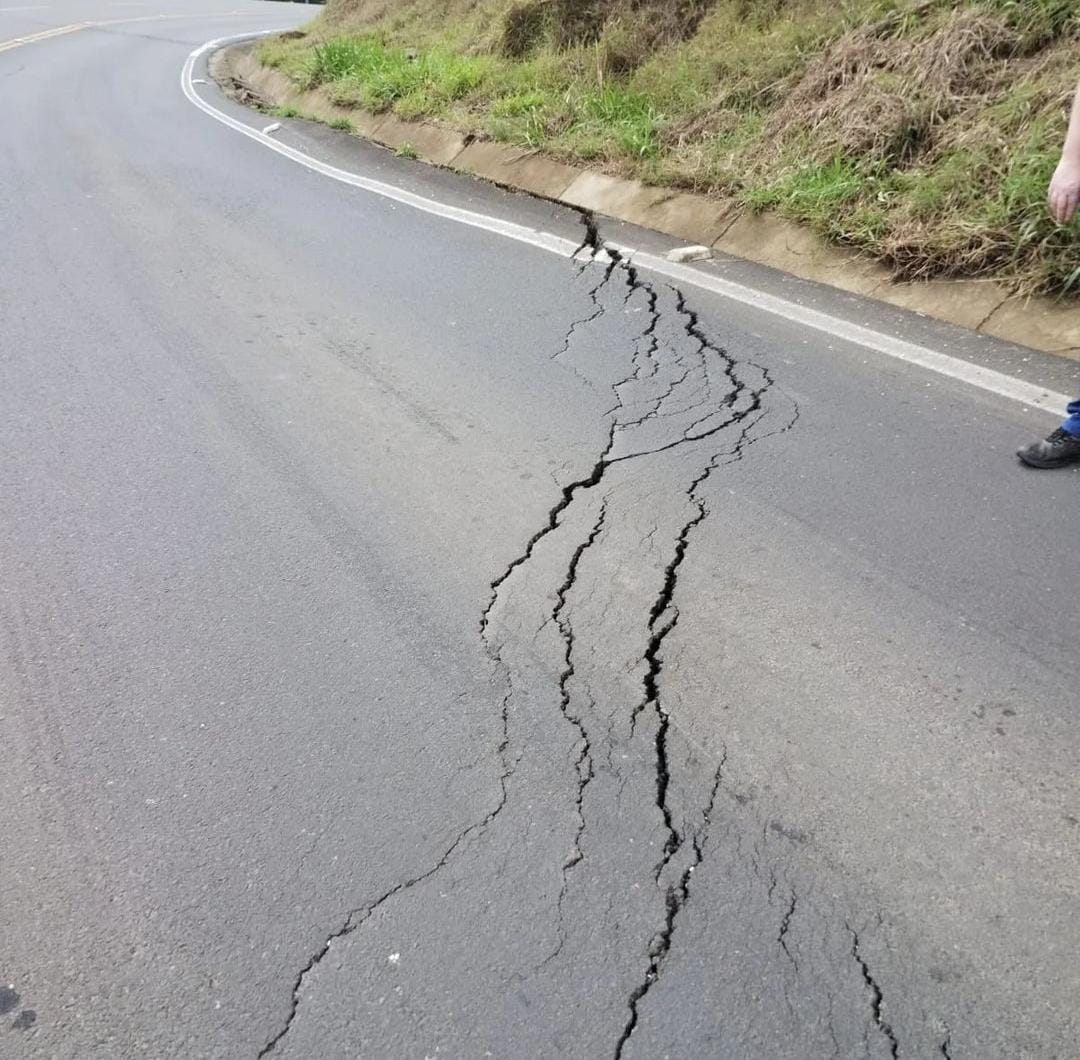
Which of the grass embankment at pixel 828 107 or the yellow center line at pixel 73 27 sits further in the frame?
the yellow center line at pixel 73 27

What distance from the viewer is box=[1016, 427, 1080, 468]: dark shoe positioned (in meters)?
3.91

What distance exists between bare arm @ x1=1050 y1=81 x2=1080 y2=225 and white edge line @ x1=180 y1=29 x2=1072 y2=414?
0.90 meters

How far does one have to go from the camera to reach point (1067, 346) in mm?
4832

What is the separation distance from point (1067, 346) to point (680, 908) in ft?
12.3

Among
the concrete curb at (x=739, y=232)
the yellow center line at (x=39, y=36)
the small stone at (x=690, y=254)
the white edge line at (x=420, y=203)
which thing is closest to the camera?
the concrete curb at (x=739, y=232)

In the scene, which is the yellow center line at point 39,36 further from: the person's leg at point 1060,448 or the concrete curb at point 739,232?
the person's leg at point 1060,448

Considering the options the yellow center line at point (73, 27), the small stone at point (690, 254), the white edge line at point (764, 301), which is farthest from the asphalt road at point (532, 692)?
the yellow center line at point (73, 27)

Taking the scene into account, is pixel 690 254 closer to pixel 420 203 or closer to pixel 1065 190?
pixel 420 203

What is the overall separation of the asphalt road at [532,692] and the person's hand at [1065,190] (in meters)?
0.88

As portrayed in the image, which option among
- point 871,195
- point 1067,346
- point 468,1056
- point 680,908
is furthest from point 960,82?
point 468,1056

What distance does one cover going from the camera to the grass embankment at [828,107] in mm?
5672

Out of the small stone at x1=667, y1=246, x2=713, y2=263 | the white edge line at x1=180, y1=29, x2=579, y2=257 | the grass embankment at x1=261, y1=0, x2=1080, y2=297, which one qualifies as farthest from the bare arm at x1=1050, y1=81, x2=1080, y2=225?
the white edge line at x1=180, y1=29, x2=579, y2=257

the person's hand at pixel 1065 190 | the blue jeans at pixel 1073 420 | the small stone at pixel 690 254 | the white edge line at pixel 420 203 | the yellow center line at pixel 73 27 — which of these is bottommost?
the yellow center line at pixel 73 27

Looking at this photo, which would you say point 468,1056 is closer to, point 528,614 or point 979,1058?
point 979,1058
